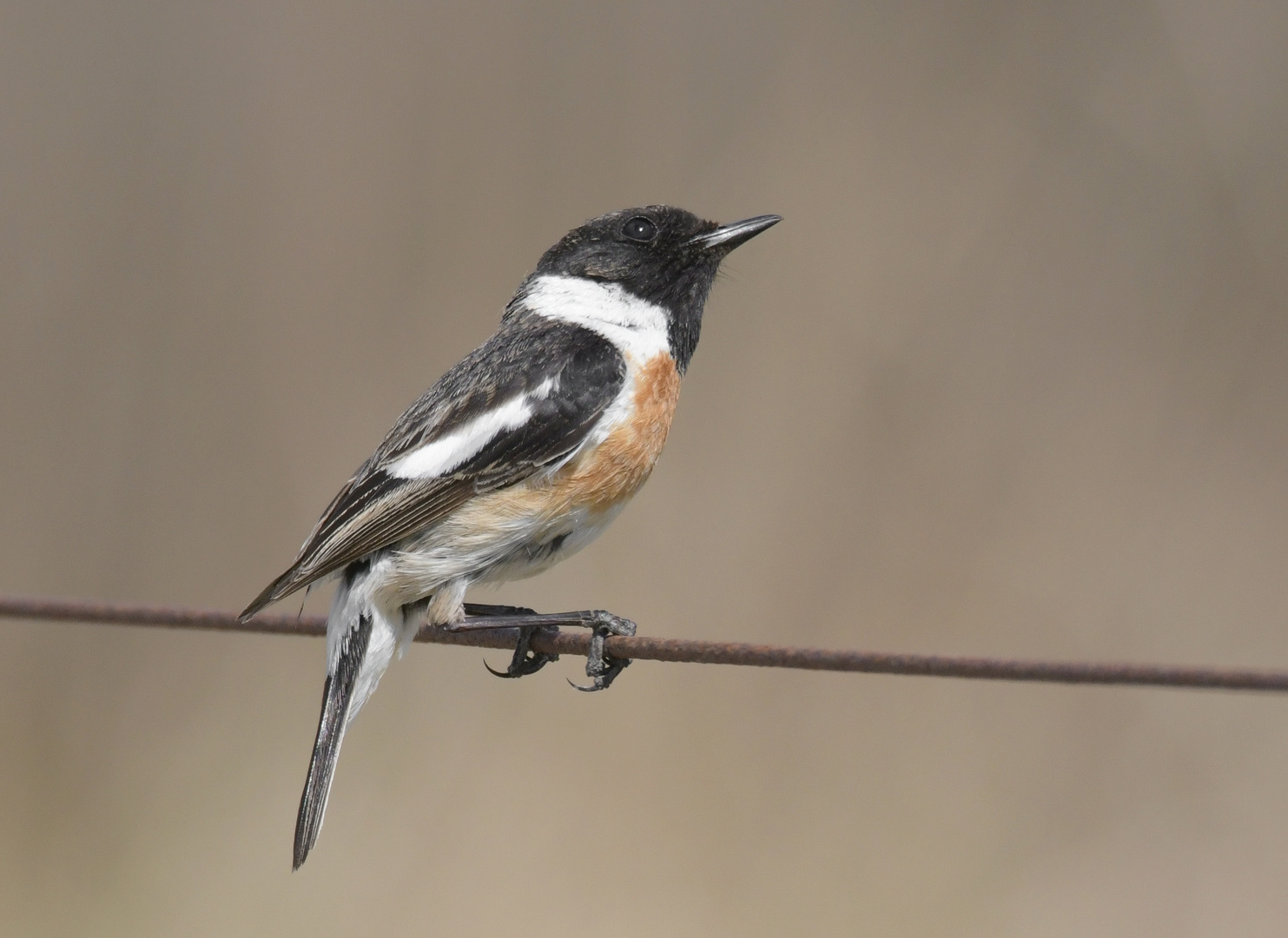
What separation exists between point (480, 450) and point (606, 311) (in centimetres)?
78

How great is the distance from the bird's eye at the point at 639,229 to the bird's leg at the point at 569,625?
4.16ft

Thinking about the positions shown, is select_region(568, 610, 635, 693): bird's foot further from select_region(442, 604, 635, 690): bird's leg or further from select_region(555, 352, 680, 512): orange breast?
select_region(555, 352, 680, 512): orange breast

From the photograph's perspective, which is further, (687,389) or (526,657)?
(687,389)

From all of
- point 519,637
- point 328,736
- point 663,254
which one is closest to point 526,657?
point 519,637

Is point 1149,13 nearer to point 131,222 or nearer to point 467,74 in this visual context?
point 467,74

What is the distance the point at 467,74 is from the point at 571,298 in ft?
8.09

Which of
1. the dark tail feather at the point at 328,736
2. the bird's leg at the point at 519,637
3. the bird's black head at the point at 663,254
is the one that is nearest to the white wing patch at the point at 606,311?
the bird's black head at the point at 663,254

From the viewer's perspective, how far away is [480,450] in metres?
3.20

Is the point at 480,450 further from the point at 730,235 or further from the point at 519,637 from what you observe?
the point at 730,235

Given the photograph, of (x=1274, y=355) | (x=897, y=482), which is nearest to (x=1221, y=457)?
(x=1274, y=355)

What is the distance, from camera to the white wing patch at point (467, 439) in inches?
126

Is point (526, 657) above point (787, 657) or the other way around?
the other way around

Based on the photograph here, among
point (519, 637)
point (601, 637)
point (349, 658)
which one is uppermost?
point (601, 637)

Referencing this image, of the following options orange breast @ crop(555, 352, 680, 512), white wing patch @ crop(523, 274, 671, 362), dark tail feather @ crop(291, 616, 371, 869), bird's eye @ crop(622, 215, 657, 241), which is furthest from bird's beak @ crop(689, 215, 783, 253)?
dark tail feather @ crop(291, 616, 371, 869)
